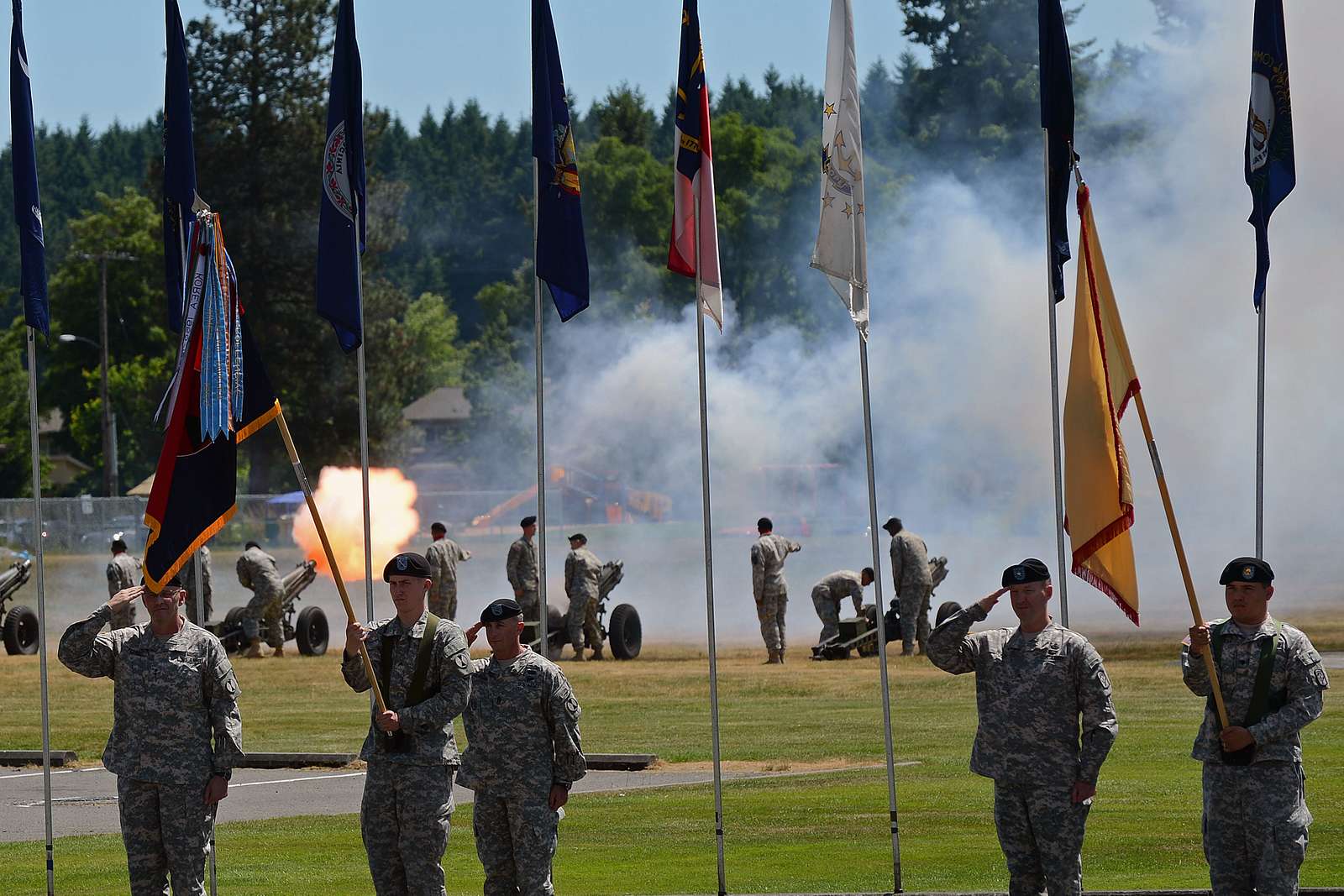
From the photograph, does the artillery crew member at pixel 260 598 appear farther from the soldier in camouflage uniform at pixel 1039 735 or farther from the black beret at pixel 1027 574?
the black beret at pixel 1027 574

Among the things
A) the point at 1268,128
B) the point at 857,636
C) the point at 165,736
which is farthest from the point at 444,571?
→ the point at 165,736

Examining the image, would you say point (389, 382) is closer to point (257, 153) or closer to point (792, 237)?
point (257, 153)

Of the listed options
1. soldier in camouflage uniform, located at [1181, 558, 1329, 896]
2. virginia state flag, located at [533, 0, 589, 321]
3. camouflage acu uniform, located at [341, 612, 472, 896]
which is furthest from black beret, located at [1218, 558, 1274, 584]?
virginia state flag, located at [533, 0, 589, 321]

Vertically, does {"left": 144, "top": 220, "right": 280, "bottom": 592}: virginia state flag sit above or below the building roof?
below

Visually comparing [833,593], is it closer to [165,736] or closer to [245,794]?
[245,794]

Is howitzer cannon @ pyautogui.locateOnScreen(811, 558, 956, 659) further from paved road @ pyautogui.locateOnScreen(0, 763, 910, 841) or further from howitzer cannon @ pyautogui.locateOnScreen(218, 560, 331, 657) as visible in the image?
paved road @ pyautogui.locateOnScreen(0, 763, 910, 841)

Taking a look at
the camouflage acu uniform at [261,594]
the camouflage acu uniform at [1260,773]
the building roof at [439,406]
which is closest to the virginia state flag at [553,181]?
the camouflage acu uniform at [1260,773]

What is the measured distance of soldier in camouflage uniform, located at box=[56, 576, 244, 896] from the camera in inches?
401

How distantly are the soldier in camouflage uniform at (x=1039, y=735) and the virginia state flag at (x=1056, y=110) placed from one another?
2.95 meters

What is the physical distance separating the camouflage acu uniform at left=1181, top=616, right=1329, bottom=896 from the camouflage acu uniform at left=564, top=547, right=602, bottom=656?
19.8 metres

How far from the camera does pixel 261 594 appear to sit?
3078 cm

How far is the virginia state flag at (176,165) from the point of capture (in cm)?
1249

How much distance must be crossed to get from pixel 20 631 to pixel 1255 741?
85.8 ft

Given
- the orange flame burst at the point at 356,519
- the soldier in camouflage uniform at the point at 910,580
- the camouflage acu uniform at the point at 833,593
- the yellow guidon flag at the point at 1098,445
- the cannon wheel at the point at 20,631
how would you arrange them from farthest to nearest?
1. the orange flame burst at the point at 356,519
2. the cannon wheel at the point at 20,631
3. the camouflage acu uniform at the point at 833,593
4. the soldier in camouflage uniform at the point at 910,580
5. the yellow guidon flag at the point at 1098,445
